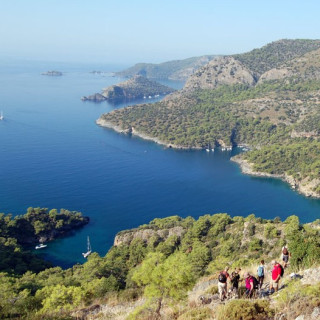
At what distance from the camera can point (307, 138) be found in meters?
119

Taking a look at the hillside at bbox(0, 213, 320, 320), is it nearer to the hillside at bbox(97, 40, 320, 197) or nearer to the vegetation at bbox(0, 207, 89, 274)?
the vegetation at bbox(0, 207, 89, 274)

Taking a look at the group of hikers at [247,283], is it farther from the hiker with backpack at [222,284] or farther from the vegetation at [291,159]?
the vegetation at [291,159]

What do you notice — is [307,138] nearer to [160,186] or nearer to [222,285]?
[160,186]

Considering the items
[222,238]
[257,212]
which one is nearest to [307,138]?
[257,212]

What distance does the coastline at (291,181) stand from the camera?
90375 mm

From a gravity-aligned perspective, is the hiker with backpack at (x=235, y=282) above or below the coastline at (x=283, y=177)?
above

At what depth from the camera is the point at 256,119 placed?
461ft

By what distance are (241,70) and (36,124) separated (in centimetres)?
11269

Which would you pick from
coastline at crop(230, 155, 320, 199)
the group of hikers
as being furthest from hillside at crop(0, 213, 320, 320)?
coastline at crop(230, 155, 320, 199)

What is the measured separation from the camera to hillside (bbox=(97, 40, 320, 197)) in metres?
108

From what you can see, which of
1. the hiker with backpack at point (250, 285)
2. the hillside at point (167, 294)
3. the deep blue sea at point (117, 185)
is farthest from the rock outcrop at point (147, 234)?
the hiker with backpack at point (250, 285)

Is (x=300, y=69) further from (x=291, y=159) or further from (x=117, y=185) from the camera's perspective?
(x=117, y=185)

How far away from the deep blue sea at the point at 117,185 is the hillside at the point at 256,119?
7.61 meters

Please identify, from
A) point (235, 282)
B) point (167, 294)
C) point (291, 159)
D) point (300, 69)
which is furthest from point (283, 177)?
point (235, 282)
